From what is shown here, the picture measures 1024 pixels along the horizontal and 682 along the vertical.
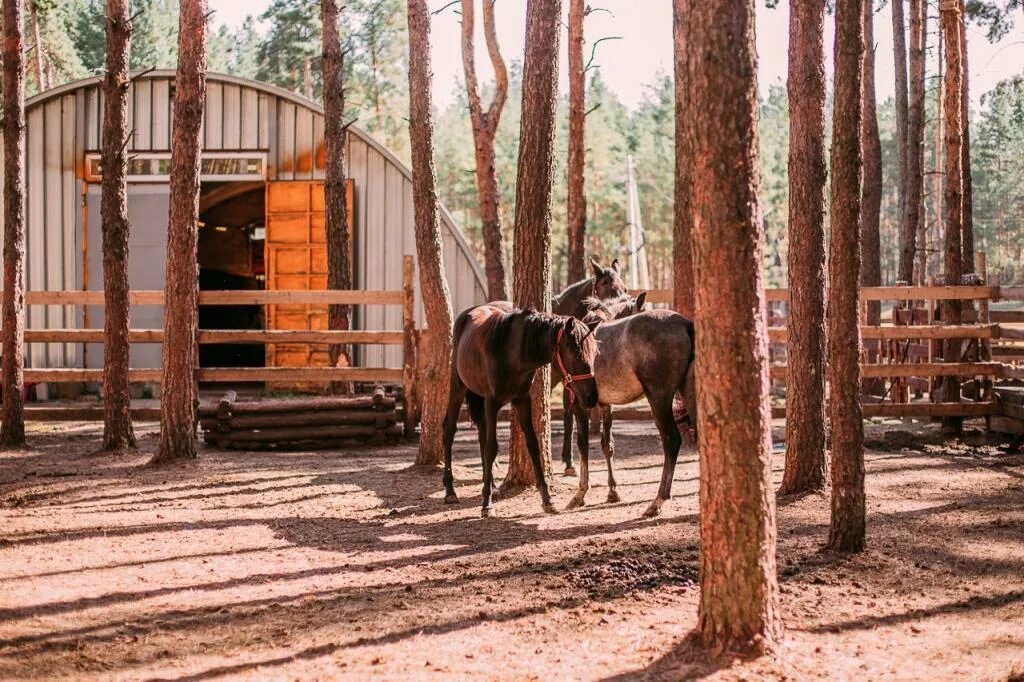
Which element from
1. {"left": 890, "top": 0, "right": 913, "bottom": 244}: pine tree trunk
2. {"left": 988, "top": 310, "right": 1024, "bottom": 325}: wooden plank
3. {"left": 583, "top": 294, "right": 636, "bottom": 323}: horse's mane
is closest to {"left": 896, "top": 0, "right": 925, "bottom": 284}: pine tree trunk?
{"left": 890, "top": 0, "right": 913, "bottom": 244}: pine tree trunk

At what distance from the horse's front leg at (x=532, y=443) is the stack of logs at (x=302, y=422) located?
4.77 metres

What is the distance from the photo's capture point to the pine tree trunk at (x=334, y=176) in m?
16.4

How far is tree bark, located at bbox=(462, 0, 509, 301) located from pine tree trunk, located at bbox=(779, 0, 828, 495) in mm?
8278

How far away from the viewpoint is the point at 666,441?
30.0 feet

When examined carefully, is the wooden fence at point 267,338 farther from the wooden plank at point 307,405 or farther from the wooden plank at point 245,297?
the wooden plank at point 307,405

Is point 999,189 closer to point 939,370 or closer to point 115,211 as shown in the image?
point 939,370

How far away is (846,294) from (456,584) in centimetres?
312

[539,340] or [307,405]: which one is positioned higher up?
[539,340]

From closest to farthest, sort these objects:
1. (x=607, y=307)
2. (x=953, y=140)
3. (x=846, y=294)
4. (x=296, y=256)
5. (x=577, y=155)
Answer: (x=846, y=294)
(x=607, y=307)
(x=953, y=140)
(x=577, y=155)
(x=296, y=256)

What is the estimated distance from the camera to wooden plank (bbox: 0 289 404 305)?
46.8 ft

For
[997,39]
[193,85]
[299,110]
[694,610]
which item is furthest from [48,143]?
[997,39]

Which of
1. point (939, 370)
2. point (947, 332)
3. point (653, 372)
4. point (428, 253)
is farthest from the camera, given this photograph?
point (939, 370)

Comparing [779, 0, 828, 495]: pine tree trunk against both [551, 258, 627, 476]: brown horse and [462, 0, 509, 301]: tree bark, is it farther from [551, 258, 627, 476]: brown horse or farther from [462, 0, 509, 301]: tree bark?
[462, 0, 509, 301]: tree bark

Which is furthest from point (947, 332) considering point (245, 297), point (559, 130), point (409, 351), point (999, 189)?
point (999, 189)
